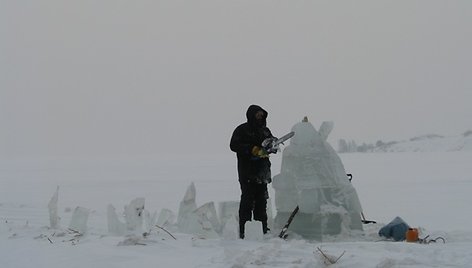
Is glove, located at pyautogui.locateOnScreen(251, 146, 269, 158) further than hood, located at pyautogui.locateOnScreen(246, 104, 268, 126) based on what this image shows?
No

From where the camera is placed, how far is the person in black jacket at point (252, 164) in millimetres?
6418

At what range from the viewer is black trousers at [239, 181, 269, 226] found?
645cm

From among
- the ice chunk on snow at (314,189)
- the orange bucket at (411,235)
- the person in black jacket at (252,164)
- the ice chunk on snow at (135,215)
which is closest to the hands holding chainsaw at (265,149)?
the person in black jacket at (252,164)

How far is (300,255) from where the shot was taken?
15.1ft

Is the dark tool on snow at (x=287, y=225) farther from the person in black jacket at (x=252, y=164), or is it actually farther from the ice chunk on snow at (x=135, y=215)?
the ice chunk on snow at (x=135, y=215)

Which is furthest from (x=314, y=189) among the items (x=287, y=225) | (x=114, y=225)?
(x=114, y=225)

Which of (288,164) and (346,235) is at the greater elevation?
(288,164)

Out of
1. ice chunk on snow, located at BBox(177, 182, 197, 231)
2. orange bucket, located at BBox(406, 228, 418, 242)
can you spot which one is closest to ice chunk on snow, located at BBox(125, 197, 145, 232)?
ice chunk on snow, located at BBox(177, 182, 197, 231)

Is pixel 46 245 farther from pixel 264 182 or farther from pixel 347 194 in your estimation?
pixel 347 194

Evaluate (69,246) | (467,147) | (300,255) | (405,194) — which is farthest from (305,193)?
(467,147)

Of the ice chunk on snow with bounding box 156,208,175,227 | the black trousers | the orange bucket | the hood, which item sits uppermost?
the hood

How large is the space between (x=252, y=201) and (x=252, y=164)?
43 centimetres

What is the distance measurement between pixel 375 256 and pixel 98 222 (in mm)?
6064

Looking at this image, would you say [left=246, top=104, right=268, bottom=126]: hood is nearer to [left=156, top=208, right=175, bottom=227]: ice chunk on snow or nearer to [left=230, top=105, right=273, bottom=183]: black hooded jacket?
[left=230, top=105, right=273, bottom=183]: black hooded jacket
